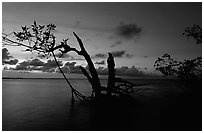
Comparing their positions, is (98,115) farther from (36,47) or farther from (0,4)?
(0,4)

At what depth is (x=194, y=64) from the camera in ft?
36.5

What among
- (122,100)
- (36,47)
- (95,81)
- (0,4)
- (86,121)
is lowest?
(86,121)

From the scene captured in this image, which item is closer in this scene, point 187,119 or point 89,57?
point 187,119

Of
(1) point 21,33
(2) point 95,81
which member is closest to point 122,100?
(2) point 95,81

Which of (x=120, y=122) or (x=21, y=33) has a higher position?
(x=21, y=33)

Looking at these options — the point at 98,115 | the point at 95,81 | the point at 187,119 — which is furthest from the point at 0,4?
the point at 187,119

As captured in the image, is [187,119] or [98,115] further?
[98,115]

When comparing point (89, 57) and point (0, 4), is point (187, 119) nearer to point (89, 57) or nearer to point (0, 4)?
point (89, 57)

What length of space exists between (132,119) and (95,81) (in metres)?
3.92

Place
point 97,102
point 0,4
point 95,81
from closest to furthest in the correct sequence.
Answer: point 0,4 < point 95,81 < point 97,102

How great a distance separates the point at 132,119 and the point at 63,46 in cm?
658

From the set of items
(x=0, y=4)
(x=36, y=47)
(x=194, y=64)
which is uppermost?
(x=0, y=4)

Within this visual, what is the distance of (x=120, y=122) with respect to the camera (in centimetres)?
1152

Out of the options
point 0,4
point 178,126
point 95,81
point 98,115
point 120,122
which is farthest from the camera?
point 95,81
